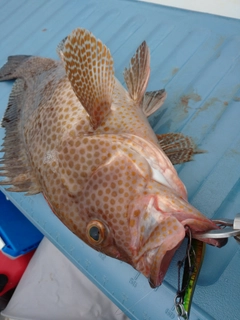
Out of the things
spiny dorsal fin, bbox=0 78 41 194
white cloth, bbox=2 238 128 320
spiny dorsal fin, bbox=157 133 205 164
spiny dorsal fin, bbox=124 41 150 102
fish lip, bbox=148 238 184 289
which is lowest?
white cloth, bbox=2 238 128 320

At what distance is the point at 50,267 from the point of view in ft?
11.7

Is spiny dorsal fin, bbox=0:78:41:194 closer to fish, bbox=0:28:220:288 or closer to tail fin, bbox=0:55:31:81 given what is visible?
fish, bbox=0:28:220:288

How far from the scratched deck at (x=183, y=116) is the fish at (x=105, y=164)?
23 centimetres

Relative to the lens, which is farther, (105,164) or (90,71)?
(90,71)

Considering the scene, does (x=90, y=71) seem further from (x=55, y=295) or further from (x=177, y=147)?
(x=55, y=295)

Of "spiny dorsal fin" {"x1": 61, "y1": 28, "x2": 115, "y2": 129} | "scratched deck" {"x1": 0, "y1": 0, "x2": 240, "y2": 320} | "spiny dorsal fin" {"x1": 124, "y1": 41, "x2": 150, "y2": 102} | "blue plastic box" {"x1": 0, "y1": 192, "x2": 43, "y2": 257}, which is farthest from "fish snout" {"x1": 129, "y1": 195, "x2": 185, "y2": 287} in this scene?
"blue plastic box" {"x1": 0, "y1": 192, "x2": 43, "y2": 257}

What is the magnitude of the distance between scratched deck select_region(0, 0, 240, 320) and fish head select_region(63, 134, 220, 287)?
0.53m

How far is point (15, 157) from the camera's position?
230cm

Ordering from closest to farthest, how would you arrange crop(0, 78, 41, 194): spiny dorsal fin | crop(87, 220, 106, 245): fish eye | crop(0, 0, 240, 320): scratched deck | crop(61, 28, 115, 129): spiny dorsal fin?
crop(87, 220, 106, 245): fish eye
crop(61, 28, 115, 129): spiny dorsal fin
crop(0, 0, 240, 320): scratched deck
crop(0, 78, 41, 194): spiny dorsal fin

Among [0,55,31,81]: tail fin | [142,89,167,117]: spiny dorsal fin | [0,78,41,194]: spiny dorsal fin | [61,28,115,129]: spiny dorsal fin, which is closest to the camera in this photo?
[61,28,115,129]: spiny dorsal fin

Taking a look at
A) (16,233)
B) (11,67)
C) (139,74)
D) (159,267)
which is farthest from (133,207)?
(11,67)

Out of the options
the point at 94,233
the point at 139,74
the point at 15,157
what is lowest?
the point at 15,157

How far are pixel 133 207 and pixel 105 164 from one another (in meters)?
0.28

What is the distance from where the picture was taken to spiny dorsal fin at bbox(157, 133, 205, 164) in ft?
7.54
